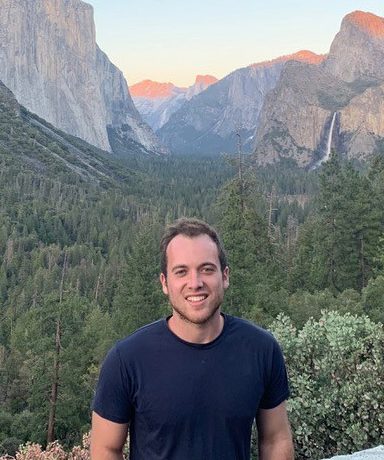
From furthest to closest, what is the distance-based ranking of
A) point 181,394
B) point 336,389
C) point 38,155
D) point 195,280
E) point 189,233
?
1. point 38,155
2. point 336,389
3. point 189,233
4. point 195,280
5. point 181,394

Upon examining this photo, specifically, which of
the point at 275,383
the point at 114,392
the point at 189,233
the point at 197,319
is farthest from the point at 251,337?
the point at 114,392

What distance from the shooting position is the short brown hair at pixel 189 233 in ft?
13.8

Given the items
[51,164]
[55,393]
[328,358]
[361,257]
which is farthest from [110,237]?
[328,358]

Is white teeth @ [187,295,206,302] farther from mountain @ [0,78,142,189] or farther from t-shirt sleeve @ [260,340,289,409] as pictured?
mountain @ [0,78,142,189]

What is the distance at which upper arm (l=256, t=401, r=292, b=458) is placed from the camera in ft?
14.3

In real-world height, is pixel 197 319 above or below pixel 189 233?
below

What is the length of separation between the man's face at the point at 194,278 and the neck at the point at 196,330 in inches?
1.7

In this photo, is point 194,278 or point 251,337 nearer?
point 194,278

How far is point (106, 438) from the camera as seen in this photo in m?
4.09

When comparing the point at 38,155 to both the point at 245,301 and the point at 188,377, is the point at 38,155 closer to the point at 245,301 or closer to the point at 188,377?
the point at 245,301

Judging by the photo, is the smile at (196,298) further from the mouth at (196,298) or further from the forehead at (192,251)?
the forehead at (192,251)

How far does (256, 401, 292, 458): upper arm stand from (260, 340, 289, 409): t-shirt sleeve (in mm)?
59

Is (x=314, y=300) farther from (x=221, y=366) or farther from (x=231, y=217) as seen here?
(x=221, y=366)

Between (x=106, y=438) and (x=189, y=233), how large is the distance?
1.62 meters
